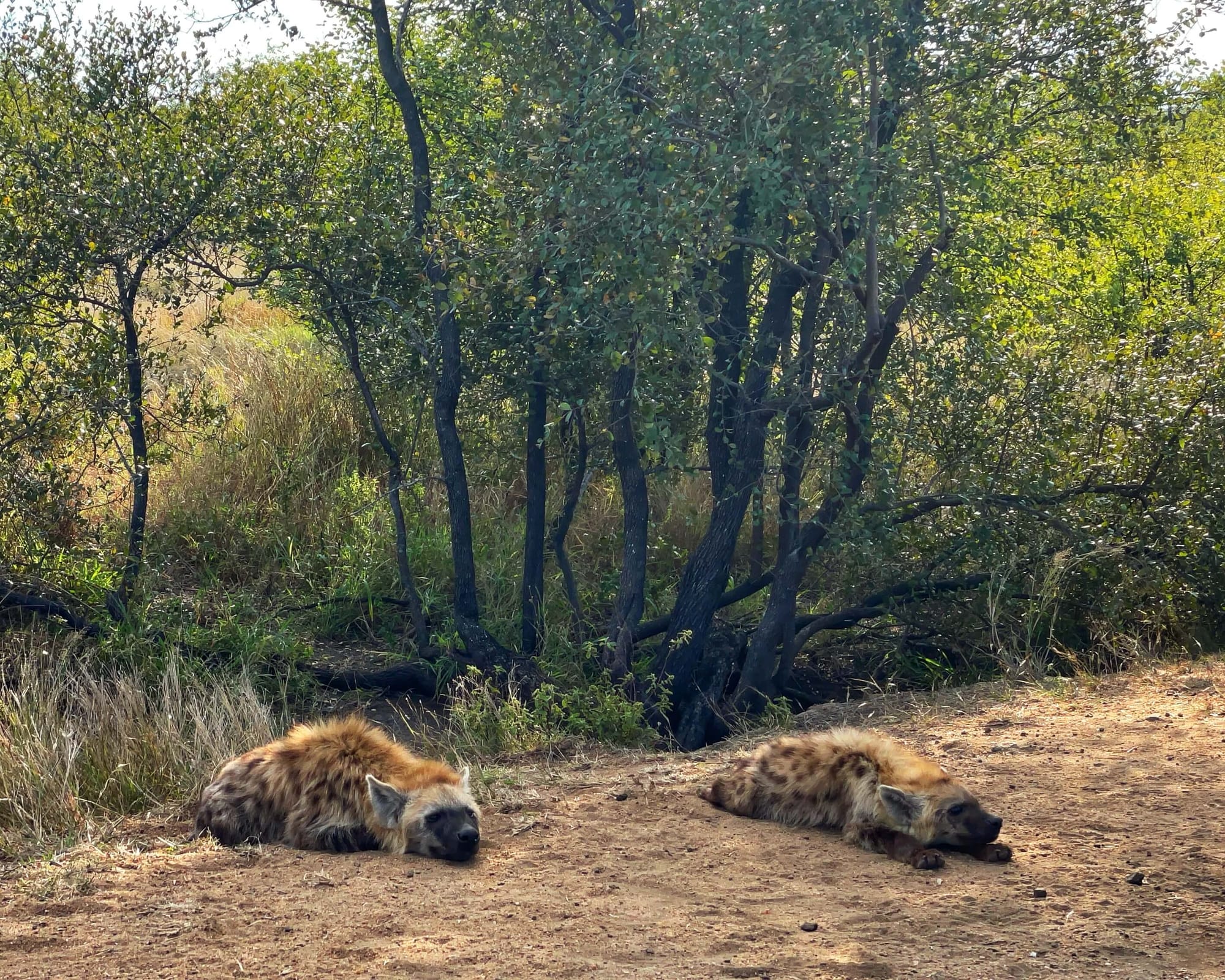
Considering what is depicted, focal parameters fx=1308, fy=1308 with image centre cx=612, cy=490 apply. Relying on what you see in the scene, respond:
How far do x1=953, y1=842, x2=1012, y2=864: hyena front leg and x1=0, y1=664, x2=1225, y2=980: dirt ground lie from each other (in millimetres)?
37

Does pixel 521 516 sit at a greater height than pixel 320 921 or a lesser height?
greater

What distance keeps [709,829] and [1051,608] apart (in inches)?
144

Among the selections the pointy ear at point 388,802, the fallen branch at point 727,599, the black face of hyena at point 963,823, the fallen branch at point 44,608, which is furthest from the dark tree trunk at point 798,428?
the fallen branch at point 44,608

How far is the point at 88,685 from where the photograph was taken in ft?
24.5

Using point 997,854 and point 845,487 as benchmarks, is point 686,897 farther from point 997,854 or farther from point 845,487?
point 845,487

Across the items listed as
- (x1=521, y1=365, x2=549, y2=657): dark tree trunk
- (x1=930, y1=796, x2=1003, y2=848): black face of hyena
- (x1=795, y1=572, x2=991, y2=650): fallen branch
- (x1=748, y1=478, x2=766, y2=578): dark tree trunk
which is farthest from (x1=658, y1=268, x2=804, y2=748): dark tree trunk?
A: (x1=930, y1=796, x2=1003, y2=848): black face of hyena

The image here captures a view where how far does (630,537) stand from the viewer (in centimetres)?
775

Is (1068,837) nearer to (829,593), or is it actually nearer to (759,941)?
(759,941)

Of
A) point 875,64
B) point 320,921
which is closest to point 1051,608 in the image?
point 875,64

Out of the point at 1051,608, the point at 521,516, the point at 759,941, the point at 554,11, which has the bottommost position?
the point at 759,941

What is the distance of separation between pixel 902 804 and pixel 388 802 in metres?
1.83

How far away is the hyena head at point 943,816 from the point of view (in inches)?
169

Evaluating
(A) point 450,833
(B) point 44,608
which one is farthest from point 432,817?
(B) point 44,608

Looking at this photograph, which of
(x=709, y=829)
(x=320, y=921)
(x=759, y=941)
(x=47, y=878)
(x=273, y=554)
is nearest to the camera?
(x=759, y=941)
